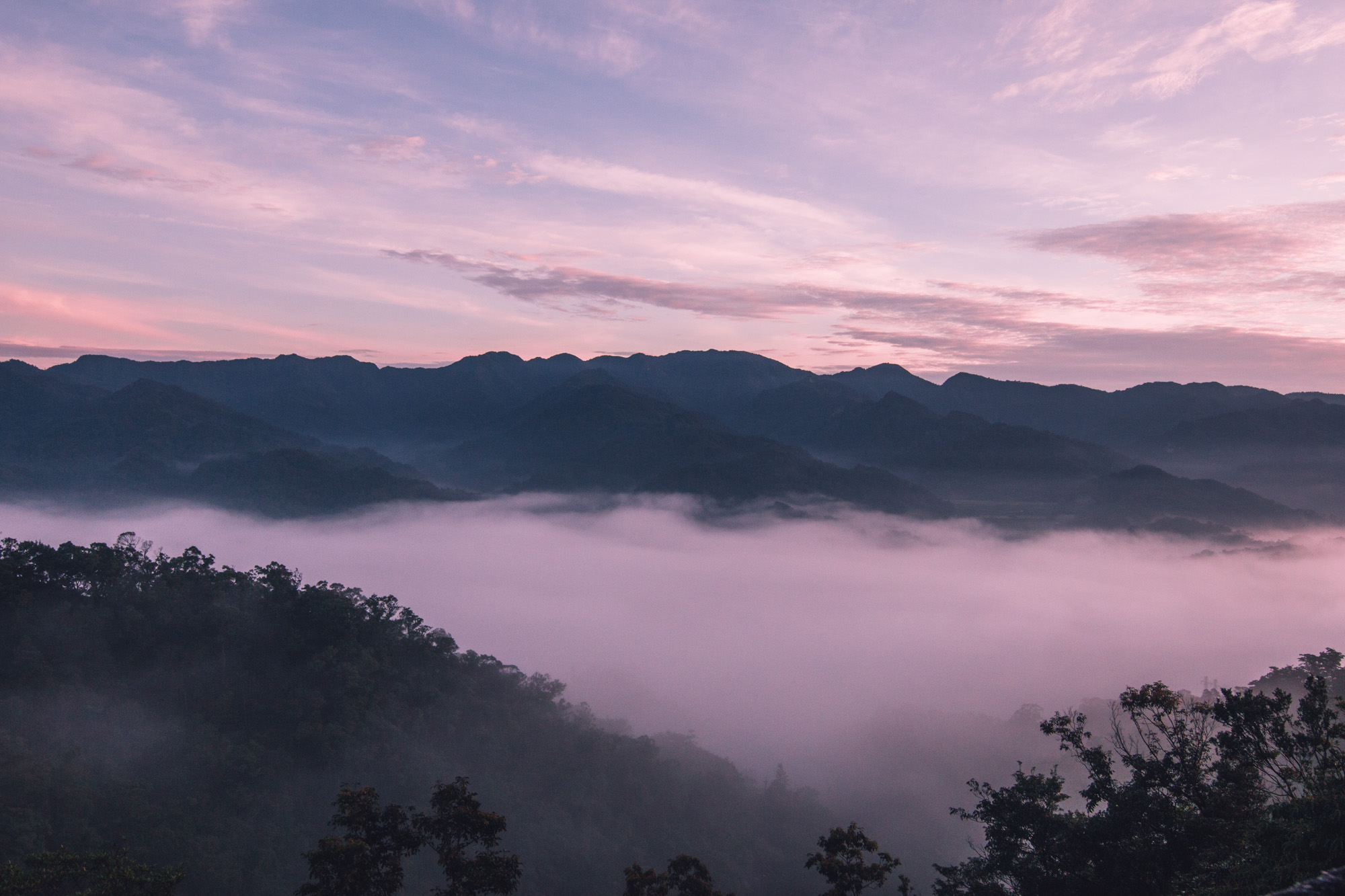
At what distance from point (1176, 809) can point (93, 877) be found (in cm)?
3563

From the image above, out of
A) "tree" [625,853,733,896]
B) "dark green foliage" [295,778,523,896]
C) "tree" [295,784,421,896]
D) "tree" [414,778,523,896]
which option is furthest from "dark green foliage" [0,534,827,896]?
"tree" [625,853,733,896]

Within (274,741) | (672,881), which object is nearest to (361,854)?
(672,881)

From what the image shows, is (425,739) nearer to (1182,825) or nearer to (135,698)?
(135,698)

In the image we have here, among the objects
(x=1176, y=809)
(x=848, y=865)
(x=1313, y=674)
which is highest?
(x=1176, y=809)

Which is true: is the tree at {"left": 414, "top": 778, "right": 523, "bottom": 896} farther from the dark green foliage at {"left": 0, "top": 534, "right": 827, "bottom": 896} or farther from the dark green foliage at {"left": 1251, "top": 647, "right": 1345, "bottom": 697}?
the dark green foliage at {"left": 1251, "top": 647, "right": 1345, "bottom": 697}

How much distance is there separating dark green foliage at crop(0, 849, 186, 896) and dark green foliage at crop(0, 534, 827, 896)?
71.4 feet

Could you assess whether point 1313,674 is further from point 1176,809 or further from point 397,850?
point 397,850

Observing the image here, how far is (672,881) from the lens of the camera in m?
21.4

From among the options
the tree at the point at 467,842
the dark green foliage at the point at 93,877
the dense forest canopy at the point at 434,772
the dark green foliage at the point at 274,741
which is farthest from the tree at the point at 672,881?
the dark green foliage at the point at 274,741

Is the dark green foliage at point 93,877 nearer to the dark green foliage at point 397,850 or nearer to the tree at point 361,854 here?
the tree at point 361,854

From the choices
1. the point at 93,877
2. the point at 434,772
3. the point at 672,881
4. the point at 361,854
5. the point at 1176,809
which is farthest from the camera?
the point at 434,772

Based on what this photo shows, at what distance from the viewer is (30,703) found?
170 feet

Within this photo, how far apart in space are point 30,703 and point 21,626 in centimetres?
929

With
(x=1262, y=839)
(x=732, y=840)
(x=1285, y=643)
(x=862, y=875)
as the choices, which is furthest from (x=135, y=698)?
(x=1285, y=643)
